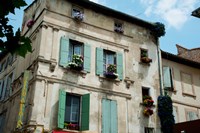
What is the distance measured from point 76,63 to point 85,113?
2775 mm

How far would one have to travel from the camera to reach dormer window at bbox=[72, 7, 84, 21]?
1630cm

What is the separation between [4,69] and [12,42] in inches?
726

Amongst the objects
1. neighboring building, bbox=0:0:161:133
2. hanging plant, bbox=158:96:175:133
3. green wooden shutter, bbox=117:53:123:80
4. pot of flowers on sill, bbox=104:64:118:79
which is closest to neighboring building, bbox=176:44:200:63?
neighboring building, bbox=0:0:161:133

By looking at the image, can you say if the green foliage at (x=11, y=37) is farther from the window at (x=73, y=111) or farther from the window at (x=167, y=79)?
the window at (x=167, y=79)

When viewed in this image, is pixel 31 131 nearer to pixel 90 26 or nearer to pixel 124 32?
pixel 90 26

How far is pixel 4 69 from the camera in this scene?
814 inches

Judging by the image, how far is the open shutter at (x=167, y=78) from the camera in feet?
59.8

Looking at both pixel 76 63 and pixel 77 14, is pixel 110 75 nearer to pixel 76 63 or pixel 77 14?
pixel 76 63

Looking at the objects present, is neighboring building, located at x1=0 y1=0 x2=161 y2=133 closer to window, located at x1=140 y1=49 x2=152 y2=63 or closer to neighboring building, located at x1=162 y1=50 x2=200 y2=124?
window, located at x1=140 y1=49 x2=152 y2=63

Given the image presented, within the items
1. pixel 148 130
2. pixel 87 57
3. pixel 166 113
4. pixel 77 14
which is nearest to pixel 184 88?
pixel 166 113

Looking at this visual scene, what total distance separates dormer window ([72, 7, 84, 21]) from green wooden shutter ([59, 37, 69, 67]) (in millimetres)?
1815

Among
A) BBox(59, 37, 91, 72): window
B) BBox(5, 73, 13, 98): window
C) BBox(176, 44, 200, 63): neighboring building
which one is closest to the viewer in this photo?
BBox(59, 37, 91, 72): window

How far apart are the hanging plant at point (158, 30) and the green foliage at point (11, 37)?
1648cm

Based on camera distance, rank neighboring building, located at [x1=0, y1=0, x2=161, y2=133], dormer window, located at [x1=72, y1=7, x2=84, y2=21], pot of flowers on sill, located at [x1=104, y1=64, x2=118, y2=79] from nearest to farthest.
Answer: neighboring building, located at [x1=0, y1=0, x2=161, y2=133]
pot of flowers on sill, located at [x1=104, y1=64, x2=118, y2=79]
dormer window, located at [x1=72, y1=7, x2=84, y2=21]
